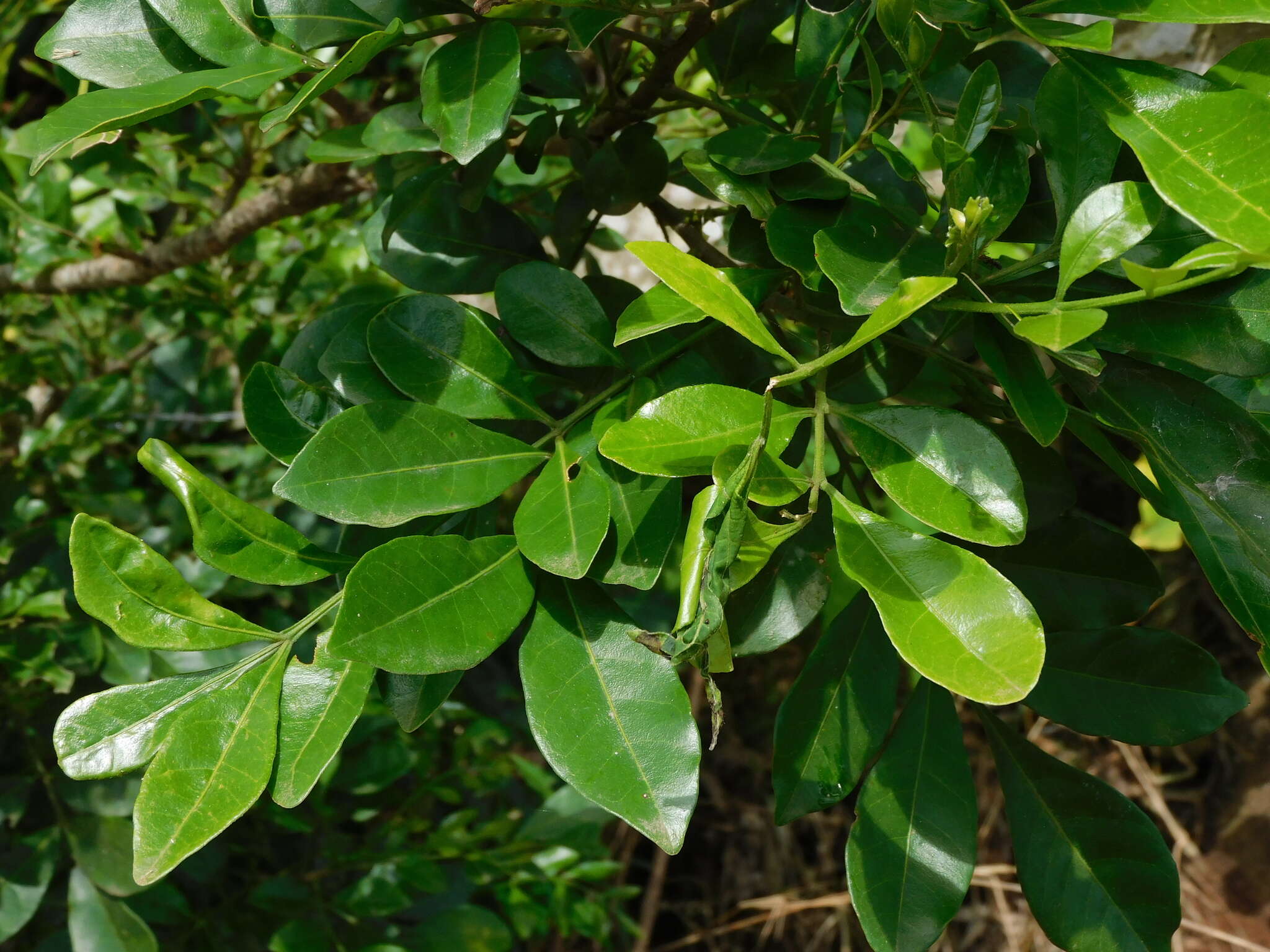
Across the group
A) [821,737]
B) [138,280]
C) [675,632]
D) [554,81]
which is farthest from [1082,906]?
[138,280]

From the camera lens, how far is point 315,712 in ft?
1.53

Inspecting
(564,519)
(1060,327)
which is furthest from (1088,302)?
(564,519)

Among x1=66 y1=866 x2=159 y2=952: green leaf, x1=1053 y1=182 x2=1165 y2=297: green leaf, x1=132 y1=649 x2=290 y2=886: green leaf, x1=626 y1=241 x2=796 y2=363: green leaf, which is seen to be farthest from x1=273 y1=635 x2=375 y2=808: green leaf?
x1=66 y1=866 x2=159 y2=952: green leaf

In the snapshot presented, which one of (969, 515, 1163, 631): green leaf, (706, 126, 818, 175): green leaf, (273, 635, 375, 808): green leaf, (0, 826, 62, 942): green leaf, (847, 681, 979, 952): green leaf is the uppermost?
(706, 126, 818, 175): green leaf

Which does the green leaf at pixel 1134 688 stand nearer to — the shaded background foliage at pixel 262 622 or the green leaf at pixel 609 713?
the green leaf at pixel 609 713

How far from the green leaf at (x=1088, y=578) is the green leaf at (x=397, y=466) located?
311mm

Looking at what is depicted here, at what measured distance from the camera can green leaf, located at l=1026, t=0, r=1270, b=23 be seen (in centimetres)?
38

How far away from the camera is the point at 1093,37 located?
1.29ft

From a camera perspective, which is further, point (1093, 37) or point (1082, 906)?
point (1082, 906)

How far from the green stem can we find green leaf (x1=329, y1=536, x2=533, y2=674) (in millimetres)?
239

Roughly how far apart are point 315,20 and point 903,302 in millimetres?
332

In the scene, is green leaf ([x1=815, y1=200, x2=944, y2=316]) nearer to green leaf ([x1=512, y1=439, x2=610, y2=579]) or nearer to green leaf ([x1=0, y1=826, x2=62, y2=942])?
green leaf ([x1=512, y1=439, x2=610, y2=579])

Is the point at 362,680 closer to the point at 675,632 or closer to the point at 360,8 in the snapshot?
the point at 675,632

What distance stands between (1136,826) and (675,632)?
0.33m
